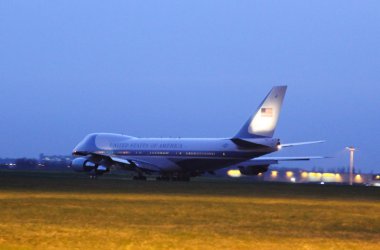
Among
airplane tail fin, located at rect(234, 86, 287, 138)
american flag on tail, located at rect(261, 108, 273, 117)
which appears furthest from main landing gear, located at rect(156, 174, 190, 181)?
american flag on tail, located at rect(261, 108, 273, 117)

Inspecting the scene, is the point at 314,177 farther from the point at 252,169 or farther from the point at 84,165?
the point at 84,165

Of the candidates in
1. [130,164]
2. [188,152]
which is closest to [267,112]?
[188,152]

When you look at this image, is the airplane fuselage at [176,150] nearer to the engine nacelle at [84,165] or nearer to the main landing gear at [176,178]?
the main landing gear at [176,178]

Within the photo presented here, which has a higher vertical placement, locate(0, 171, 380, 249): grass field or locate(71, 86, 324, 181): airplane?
locate(71, 86, 324, 181): airplane

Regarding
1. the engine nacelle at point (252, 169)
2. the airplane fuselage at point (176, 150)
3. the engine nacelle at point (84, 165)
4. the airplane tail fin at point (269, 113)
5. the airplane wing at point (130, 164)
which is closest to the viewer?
the airplane tail fin at point (269, 113)

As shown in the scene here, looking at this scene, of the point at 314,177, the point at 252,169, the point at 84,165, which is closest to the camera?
the point at 84,165

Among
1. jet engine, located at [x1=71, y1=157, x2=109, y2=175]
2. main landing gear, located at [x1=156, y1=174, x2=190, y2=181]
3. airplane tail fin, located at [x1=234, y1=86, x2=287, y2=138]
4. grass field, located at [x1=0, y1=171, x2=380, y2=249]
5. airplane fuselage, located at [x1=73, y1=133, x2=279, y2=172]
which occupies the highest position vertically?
airplane tail fin, located at [x1=234, y1=86, x2=287, y2=138]

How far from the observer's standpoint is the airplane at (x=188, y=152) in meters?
64.1

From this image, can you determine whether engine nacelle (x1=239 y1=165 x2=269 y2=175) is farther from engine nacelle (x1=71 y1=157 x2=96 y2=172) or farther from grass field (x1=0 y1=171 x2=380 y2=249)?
grass field (x1=0 y1=171 x2=380 y2=249)

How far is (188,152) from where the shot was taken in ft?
229

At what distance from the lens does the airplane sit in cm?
6406

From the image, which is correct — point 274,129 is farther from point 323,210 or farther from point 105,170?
point 323,210

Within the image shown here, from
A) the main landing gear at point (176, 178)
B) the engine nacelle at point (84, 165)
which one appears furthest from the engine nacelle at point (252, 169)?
the engine nacelle at point (84, 165)

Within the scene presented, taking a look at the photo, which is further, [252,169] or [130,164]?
[252,169]
